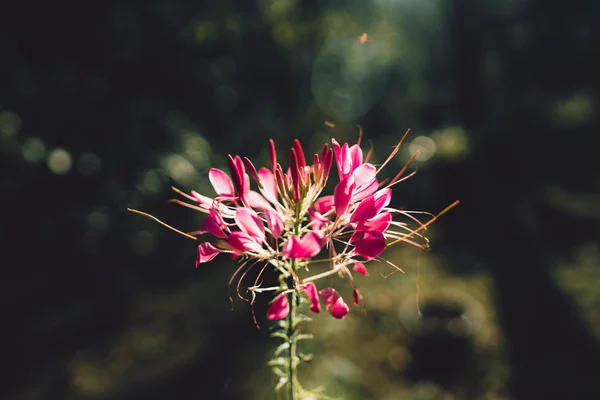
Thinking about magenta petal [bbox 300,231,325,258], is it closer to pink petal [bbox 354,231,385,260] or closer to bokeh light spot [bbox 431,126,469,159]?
pink petal [bbox 354,231,385,260]

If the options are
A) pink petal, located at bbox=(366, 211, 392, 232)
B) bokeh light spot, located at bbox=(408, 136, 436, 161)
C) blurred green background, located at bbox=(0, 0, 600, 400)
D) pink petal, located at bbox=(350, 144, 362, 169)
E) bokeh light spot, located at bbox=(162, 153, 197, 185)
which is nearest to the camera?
pink petal, located at bbox=(366, 211, 392, 232)

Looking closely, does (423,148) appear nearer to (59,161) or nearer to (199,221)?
(199,221)

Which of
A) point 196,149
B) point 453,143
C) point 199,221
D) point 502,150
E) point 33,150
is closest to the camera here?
point 33,150

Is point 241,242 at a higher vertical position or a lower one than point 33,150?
lower

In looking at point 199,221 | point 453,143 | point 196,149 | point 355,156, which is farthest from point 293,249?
point 453,143

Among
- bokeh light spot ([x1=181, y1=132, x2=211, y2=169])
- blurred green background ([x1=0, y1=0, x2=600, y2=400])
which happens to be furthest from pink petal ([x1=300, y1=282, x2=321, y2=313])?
bokeh light spot ([x1=181, y1=132, x2=211, y2=169])

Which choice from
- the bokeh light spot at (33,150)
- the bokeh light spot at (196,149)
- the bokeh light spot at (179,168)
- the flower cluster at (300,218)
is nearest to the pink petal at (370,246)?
the flower cluster at (300,218)

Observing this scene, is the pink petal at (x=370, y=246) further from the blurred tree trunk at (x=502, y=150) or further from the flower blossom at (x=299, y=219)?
the blurred tree trunk at (x=502, y=150)

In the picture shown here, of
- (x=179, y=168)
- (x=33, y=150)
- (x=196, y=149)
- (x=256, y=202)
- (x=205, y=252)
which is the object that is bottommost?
(x=205, y=252)

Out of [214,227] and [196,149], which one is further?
[196,149]
